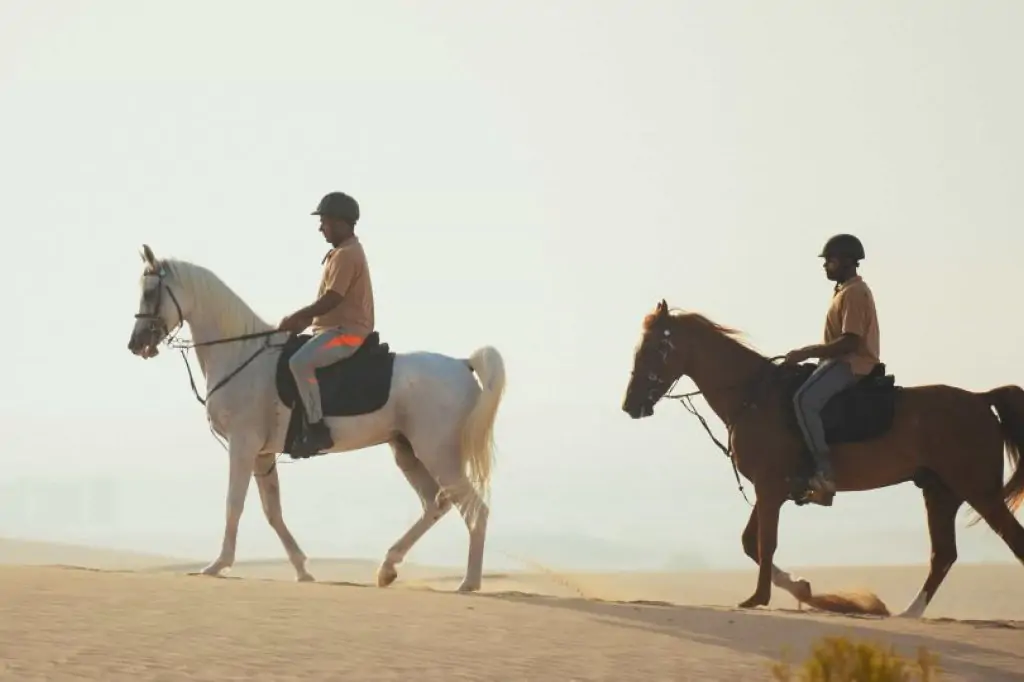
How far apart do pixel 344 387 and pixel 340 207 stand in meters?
1.53

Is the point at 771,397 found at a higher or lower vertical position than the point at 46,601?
higher

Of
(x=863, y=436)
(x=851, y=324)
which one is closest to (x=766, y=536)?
(x=863, y=436)

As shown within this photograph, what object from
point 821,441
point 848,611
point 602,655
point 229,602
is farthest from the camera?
point 848,611

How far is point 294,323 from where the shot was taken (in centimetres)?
1501

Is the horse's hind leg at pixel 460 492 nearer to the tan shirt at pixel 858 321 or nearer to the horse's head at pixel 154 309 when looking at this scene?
the horse's head at pixel 154 309

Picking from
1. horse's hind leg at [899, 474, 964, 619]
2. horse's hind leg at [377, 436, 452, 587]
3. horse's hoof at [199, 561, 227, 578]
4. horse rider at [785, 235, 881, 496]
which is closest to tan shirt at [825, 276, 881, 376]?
horse rider at [785, 235, 881, 496]

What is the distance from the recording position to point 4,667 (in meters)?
9.51

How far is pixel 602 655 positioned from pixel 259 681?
8.05 feet

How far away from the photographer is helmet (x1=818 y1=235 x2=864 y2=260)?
14578 mm

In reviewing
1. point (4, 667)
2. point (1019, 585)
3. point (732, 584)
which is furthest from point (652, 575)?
point (4, 667)

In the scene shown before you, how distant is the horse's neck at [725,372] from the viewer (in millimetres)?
14727

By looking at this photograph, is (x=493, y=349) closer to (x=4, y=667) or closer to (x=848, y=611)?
(x=848, y=611)

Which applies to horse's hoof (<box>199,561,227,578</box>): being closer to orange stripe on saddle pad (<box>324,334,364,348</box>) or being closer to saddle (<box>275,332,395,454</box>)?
saddle (<box>275,332,395,454</box>)

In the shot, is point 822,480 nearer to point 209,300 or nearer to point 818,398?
point 818,398
